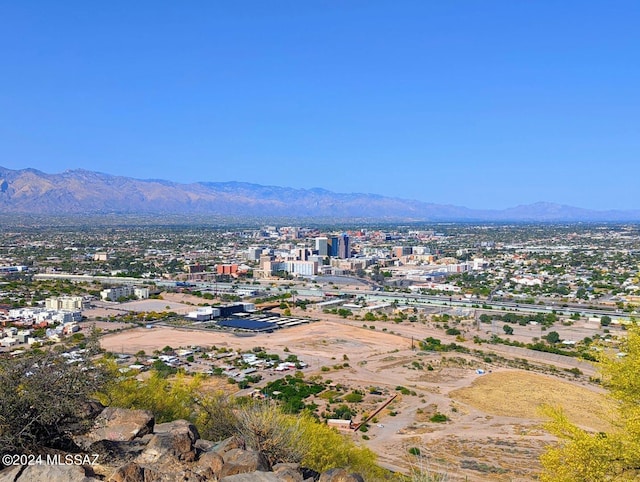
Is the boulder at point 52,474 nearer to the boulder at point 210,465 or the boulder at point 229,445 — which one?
the boulder at point 210,465

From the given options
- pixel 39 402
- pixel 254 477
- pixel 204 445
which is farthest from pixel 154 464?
pixel 204 445

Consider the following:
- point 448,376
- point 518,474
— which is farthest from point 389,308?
point 518,474

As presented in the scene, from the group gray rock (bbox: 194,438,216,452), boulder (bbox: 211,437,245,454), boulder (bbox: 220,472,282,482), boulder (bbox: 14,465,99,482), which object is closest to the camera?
boulder (bbox: 14,465,99,482)

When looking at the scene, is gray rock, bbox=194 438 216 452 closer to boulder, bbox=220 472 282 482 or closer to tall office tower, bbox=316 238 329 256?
boulder, bbox=220 472 282 482

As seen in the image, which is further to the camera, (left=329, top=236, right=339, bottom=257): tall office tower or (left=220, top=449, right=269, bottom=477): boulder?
(left=329, top=236, right=339, bottom=257): tall office tower

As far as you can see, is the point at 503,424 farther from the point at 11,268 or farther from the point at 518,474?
the point at 11,268

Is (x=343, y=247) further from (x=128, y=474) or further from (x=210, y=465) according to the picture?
(x=128, y=474)

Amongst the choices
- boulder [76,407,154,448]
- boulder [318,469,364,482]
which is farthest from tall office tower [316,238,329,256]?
boulder [318,469,364,482]
